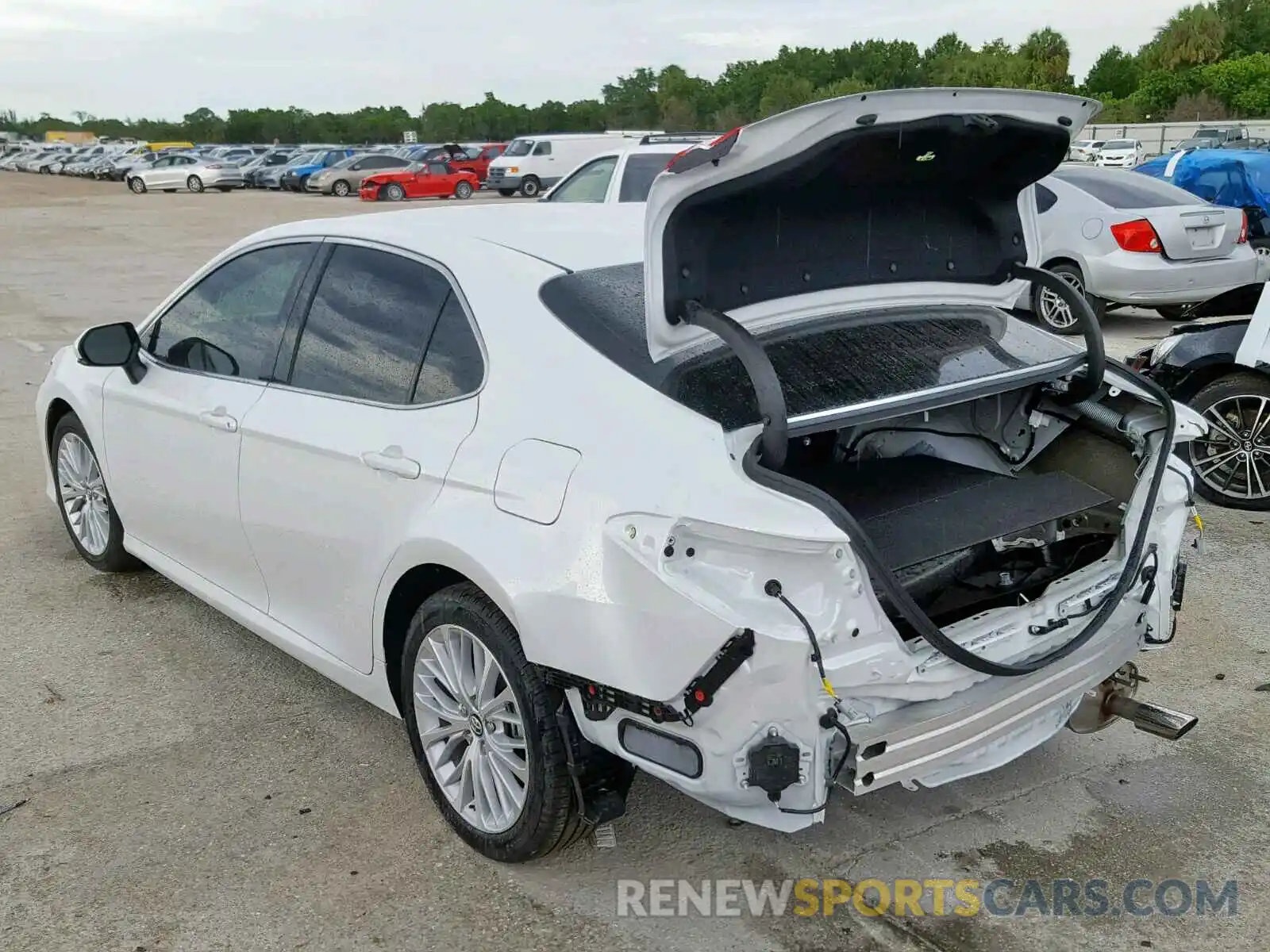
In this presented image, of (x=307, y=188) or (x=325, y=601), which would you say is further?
(x=307, y=188)

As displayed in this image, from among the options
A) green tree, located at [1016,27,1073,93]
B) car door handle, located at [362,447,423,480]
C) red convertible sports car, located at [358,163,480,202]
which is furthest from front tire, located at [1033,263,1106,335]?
green tree, located at [1016,27,1073,93]

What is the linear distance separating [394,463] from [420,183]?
108ft

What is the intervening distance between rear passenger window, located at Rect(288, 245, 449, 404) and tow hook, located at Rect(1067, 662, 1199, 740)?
7.07 feet

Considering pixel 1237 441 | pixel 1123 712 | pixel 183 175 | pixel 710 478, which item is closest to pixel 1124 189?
pixel 1237 441

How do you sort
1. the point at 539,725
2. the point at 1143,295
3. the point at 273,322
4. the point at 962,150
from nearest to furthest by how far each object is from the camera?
the point at 539,725 < the point at 962,150 < the point at 273,322 < the point at 1143,295

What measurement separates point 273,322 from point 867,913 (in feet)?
8.48

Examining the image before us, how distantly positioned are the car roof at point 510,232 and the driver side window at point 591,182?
7.72 m

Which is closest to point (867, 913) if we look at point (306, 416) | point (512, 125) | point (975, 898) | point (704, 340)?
point (975, 898)

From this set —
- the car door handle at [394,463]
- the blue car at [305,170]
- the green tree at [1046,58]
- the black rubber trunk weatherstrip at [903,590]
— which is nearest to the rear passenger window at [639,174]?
A: the car door handle at [394,463]

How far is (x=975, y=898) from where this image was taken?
9.80ft

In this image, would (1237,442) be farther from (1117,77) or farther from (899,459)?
(1117,77)

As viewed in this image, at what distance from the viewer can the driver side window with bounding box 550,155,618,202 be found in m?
11.7

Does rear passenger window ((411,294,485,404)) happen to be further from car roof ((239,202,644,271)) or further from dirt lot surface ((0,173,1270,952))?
dirt lot surface ((0,173,1270,952))

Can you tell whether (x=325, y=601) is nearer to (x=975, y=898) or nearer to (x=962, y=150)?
(x=975, y=898)
